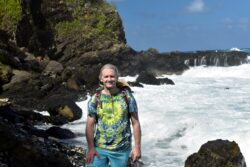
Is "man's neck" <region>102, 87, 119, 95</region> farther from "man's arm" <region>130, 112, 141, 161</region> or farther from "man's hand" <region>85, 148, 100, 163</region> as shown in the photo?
"man's hand" <region>85, 148, 100, 163</region>

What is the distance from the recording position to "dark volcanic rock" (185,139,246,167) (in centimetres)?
890

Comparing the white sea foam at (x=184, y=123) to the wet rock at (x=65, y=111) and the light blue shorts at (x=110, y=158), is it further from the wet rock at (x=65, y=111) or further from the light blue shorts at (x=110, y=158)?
the light blue shorts at (x=110, y=158)

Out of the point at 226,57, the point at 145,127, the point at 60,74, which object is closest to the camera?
the point at 145,127

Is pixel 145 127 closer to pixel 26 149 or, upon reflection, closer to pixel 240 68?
pixel 26 149

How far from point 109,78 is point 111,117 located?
41 cm

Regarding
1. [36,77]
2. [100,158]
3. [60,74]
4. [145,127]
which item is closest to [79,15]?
[60,74]

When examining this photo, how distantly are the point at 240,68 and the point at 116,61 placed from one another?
14.5 meters

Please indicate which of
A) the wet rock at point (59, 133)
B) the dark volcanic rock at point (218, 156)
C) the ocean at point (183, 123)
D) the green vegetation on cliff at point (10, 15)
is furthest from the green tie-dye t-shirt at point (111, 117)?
the green vegetation on cliff at point (10, 15)

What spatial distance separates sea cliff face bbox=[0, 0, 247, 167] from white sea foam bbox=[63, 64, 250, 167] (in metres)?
2.69

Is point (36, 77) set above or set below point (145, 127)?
above

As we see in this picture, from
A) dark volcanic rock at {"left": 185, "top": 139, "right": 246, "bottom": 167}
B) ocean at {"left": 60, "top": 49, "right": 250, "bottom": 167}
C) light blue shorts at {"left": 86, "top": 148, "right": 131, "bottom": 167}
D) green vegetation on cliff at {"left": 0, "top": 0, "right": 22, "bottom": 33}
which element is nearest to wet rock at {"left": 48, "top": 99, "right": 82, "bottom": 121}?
ocean at {"left": 60, "top": 49, "right": 250, "bottom": 167}

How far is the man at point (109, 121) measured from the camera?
5.23 m

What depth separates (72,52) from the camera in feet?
147

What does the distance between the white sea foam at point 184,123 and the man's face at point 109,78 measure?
641 centimetres
